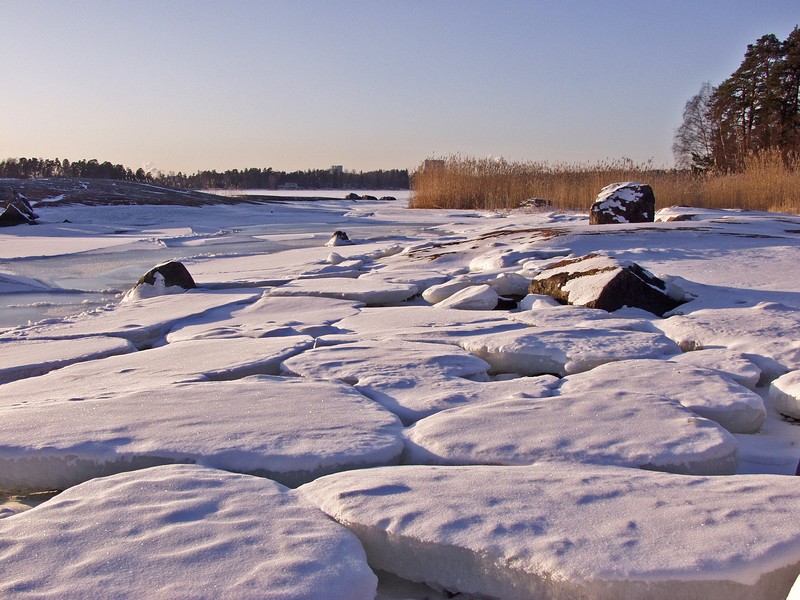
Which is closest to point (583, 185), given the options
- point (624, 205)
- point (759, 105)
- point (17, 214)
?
point (624, 205)

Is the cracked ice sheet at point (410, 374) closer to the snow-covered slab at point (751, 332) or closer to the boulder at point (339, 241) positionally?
the snow-covered slab at point (751, 332)

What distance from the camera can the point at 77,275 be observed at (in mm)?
4637

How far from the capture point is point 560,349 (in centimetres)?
194

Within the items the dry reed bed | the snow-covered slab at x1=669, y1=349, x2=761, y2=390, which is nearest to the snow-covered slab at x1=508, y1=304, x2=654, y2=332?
the snow-covered slab at x1=669, y1=349, x2=761, y2=390

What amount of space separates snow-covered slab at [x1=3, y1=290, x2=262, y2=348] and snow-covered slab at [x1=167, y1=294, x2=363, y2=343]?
0.24ft

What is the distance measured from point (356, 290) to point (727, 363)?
1.73 metres

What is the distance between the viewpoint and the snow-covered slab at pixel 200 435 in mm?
1234

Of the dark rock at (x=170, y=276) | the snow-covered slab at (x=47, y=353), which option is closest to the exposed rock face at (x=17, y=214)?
the dark rock at (x=170, y=276)

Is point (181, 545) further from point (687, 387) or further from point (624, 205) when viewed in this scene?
point (624, 205)

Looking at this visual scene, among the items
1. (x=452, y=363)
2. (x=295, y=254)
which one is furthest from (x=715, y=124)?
(x=452, y=363)

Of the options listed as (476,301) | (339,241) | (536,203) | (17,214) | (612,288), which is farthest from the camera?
(536,203)

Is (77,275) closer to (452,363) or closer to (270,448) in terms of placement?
(452,363)

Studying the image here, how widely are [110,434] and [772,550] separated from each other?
3.66 ft

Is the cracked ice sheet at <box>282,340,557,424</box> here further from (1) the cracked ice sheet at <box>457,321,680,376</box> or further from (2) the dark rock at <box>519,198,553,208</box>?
(2) the dark rock at <box>519,198,553,208</box>
